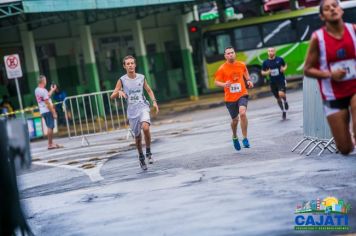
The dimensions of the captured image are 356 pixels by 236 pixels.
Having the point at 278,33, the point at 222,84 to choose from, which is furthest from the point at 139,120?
the point at 278,33

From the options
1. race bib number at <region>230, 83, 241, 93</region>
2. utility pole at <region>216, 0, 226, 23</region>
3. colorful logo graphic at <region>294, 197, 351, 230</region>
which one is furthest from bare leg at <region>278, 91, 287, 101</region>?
utility pole at <region>216, 0, 226, 23</region>

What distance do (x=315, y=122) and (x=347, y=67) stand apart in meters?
4.79

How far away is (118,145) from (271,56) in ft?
14.6

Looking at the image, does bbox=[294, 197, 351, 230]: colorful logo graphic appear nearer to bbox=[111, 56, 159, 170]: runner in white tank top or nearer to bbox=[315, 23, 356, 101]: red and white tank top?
bbox=[315, 23, 356, 101]: red and white tank top

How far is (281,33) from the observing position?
112 feet

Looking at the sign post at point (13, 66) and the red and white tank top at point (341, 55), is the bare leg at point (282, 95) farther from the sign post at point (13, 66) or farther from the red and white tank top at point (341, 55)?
the red and white tank top at point (341, 55)

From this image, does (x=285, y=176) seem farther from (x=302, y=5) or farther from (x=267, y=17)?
(x=302, y=5)

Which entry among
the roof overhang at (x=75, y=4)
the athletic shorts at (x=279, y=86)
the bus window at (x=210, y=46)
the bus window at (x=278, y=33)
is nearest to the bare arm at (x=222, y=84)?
the athletic shorts at (x=279, y=86)

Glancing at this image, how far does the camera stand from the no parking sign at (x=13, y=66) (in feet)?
78.2

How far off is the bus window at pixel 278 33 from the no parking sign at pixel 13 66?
13.9 metres

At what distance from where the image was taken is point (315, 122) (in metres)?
11.8

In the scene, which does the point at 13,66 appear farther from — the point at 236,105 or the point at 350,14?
the point at 350,14

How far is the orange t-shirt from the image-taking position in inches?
523

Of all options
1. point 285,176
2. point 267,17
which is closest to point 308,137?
point 285,176
